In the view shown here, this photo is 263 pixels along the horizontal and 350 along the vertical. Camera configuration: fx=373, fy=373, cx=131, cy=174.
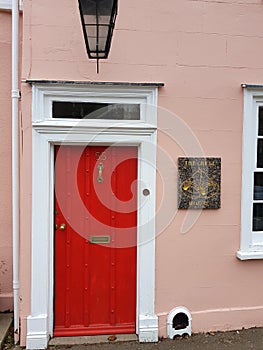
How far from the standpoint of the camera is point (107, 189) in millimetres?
4461

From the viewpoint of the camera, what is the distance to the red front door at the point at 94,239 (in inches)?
174

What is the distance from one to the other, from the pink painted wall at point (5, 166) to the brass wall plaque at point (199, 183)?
7.33ft

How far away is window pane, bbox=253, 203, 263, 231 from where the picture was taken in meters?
4.72

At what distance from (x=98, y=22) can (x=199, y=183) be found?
2.12 meters

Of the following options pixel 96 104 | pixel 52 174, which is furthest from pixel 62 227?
pixel 96 104

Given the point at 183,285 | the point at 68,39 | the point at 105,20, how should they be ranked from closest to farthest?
the point at 105,20 < the point at 68,39 < the point at 183,285

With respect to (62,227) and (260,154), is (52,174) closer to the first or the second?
(62,227)

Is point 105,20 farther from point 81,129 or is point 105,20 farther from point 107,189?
point 107,189

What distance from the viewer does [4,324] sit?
458 cm

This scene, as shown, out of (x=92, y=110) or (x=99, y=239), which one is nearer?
(x=92, y=110)

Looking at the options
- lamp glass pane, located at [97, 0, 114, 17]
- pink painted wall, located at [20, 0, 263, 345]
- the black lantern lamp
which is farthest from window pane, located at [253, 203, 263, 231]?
lamp glass pane, located at [97, 0, 114, 17]

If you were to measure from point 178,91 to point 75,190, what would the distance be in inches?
66.5

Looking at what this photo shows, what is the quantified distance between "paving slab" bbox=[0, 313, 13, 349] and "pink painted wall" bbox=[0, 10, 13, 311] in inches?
4.9

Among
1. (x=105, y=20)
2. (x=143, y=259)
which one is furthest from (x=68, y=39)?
Result: (x=143, y=259)
